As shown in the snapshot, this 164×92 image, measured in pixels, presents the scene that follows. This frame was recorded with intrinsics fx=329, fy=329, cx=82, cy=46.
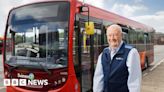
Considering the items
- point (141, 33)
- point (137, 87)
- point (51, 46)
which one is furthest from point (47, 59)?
point (141, 33)

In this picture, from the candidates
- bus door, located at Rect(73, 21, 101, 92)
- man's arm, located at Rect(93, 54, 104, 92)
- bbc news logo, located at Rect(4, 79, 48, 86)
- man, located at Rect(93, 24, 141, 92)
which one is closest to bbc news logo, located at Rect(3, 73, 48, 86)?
bbc news logo, located at Rect(4, 79, 48, 86)

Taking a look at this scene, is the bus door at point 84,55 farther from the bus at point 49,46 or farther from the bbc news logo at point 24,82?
the bbc news logo at point 24,82

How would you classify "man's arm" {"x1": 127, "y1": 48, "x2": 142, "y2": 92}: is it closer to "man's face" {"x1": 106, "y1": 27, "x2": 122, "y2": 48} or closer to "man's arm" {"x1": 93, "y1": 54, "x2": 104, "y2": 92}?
"man's face" {"x1": 106, "y1": 27, "x2": 122, "y2": 48}

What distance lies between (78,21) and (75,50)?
775mm

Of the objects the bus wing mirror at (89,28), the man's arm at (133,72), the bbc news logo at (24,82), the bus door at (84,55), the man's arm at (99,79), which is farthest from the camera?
the bus wing mirror at (89,28)

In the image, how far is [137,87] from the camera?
3.96 m

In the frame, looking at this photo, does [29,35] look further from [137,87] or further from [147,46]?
[147,46]

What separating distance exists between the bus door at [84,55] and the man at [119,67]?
3.99 meters

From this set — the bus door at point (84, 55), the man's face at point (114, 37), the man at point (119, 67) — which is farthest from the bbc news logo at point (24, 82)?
the man's face at point (114, 37)

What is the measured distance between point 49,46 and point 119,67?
4094 mm

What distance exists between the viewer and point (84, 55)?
8.70 m

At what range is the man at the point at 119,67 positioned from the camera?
397 centimetres

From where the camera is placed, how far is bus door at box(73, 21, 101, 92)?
8.21 m

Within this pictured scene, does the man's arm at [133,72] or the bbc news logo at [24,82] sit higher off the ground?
the man's arm at [133,72]
